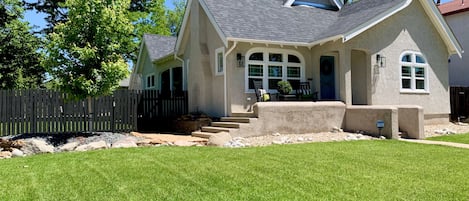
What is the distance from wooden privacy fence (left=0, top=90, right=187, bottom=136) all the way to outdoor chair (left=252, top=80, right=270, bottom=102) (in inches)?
186

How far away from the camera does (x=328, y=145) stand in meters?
10.5

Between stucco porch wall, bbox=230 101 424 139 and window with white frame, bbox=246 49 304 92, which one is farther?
window with white frame, bbox=246 49 304 92

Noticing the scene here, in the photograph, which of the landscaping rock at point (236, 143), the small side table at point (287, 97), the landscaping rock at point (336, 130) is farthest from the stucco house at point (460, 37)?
the landscaping rock at point (236, 143)

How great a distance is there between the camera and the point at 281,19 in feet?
53.5

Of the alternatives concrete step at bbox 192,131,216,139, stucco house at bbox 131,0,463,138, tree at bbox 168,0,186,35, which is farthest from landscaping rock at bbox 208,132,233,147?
tree at bbox 168,0,186,35

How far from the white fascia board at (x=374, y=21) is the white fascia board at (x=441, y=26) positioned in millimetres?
1211

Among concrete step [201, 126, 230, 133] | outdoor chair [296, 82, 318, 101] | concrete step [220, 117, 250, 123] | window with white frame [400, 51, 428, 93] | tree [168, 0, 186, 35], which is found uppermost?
tree [168, 0, 186, 35]

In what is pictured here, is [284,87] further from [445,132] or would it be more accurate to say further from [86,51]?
[86,51]

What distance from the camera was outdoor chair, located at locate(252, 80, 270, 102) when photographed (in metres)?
14.1

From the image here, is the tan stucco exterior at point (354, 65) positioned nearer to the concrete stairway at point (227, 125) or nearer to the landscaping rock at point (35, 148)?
the concrete stairway at point (227, 125)

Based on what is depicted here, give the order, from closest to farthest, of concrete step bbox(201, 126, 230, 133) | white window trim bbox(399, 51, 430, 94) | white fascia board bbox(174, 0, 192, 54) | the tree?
concrete step bbox(201, 126, 230, 133)
white window trim bbox(399, 51, 430, 94)
white fascia board bbox(174, 0, 192, 54)
the tree

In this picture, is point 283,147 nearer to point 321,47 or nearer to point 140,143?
point 140,143

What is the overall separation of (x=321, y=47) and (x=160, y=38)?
42.8 feet

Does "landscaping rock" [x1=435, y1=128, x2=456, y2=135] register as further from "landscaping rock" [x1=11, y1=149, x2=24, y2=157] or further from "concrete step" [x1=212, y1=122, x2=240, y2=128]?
"landscaping rock" [x1=11, y1=149, x2=24, y2=157]
